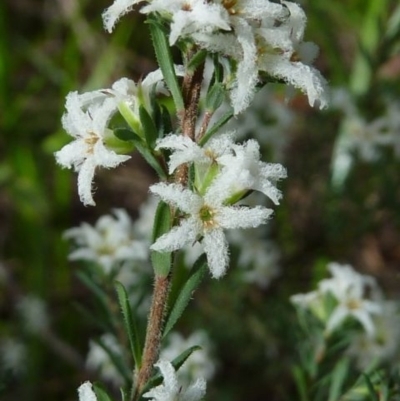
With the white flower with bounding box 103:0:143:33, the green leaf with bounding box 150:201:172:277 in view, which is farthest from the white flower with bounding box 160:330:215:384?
the white flower with bounding box 103:0:143:33

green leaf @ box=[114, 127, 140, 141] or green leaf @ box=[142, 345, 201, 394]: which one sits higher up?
green leaf @ box=[114, 127, 140, 141]

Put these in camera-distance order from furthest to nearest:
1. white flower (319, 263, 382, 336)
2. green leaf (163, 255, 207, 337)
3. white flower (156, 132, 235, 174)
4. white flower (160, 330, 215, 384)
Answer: white flower (160, 330, 215, 384) → white flower (319, 263, 382, 336) → green leaf (163, 255, 207, 337) → white flower (156, 132, 235, 174)

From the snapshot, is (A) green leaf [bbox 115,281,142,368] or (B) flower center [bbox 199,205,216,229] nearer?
(B) flower center [bbox 199,205,216,229]

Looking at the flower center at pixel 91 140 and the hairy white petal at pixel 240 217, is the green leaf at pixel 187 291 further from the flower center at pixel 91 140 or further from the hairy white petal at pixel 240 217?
the flower center at pixel 91 140

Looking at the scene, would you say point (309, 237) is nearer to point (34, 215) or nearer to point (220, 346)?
point (220, 346)

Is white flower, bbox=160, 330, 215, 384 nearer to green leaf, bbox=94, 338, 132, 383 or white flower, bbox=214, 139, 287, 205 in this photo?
green leaf, bbox=94, 338, 132, 383

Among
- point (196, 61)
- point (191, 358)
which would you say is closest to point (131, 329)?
point (196, 61)
